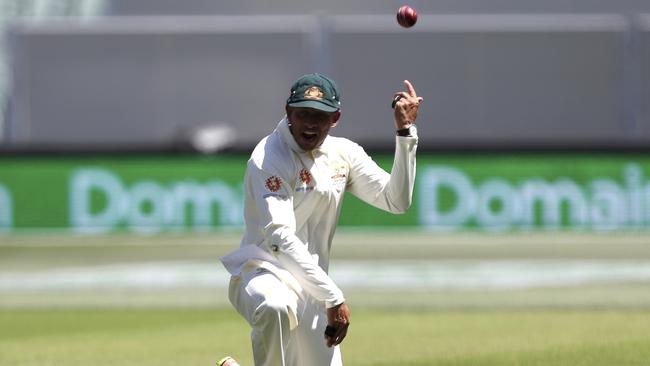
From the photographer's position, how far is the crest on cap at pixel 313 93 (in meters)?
6.82

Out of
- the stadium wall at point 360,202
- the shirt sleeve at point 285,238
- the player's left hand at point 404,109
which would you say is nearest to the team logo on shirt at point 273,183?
the shirt sleeve at point 285,238

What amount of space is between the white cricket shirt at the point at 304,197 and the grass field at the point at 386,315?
249cm

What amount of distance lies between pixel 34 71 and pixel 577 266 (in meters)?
12.5

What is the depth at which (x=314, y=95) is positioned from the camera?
6.83m

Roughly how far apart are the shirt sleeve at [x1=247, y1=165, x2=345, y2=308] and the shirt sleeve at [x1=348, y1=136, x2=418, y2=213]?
50 cm

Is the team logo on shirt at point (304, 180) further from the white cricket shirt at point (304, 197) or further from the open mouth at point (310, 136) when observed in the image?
the open mouth at point (310, 136)

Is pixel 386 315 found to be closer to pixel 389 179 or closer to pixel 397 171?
pixel 389 179

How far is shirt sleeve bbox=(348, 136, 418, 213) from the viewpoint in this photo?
23.0 ft

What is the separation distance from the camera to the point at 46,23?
25422 mm

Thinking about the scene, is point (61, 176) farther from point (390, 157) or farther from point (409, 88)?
point (409, 88)

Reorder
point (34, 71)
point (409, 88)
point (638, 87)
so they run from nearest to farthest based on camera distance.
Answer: point (409, 88)
point (638, 87)
point (34, 71)

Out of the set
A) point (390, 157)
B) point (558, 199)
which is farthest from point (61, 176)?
point (558, 199)

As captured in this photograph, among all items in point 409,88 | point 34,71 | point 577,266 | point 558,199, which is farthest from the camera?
point 34,71

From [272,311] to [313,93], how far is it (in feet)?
3.30
